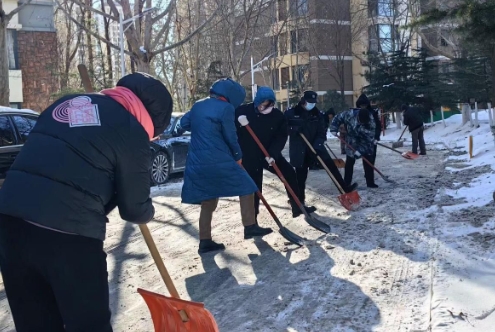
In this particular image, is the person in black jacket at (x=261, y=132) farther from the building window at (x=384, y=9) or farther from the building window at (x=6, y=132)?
the building window at (x=384, y=9)

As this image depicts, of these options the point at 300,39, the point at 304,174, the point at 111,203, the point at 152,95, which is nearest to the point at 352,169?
the point at 304,174

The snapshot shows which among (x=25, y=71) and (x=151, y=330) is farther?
(x=25, y=71)

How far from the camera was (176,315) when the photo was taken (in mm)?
3164

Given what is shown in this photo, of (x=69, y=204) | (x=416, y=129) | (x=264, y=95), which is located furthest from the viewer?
(x=416, y=129)

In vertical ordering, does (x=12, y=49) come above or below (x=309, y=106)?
above

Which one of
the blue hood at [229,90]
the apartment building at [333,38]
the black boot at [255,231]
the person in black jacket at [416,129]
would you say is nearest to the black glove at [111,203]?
the blue hood at [229,90]

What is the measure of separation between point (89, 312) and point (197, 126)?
3845 mm

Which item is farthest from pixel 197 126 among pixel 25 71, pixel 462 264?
pixel 25 71

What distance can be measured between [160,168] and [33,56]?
18.5 m

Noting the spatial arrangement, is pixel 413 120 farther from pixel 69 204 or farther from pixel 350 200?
pixel 69 204

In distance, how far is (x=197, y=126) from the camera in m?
6.19

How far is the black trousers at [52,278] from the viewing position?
7.92 ft

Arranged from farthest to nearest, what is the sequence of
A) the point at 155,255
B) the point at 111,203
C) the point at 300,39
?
the point at 300,39 < the point at 155,255 < the point at 111,203

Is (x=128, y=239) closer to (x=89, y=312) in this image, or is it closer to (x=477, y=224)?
(x=477, y=224)
